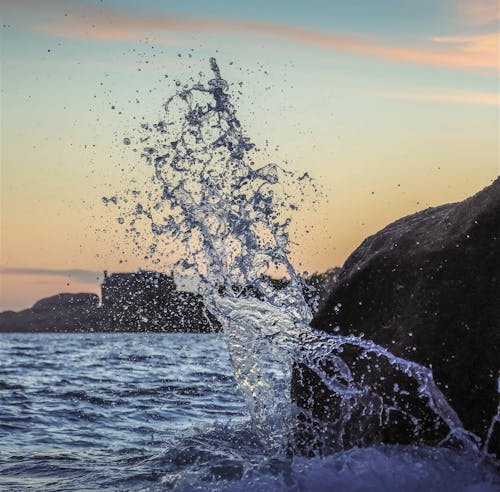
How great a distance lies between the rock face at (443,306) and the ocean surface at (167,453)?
0.51 meters

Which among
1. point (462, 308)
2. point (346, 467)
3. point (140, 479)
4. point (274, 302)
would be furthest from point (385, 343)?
point (140, 479)

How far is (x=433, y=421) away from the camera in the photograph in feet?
20.0

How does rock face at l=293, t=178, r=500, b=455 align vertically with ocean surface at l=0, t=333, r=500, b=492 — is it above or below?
above

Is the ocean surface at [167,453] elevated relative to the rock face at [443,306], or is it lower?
lower

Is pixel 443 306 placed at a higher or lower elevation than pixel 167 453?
higher

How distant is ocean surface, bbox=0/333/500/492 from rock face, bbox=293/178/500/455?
51 centimetres

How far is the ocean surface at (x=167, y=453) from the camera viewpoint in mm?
5645

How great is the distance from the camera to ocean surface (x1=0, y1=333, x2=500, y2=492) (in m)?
5.64

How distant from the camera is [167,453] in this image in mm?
7543

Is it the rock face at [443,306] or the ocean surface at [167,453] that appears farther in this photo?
the rock face at [443,306]

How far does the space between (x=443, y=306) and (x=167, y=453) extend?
315cm

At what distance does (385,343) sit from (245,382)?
6.35ft

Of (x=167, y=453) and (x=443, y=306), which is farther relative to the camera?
(x=167, y=453)

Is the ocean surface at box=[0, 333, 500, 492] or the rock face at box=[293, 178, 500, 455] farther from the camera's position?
the rock face at box=[293, 178, 500, 455]
